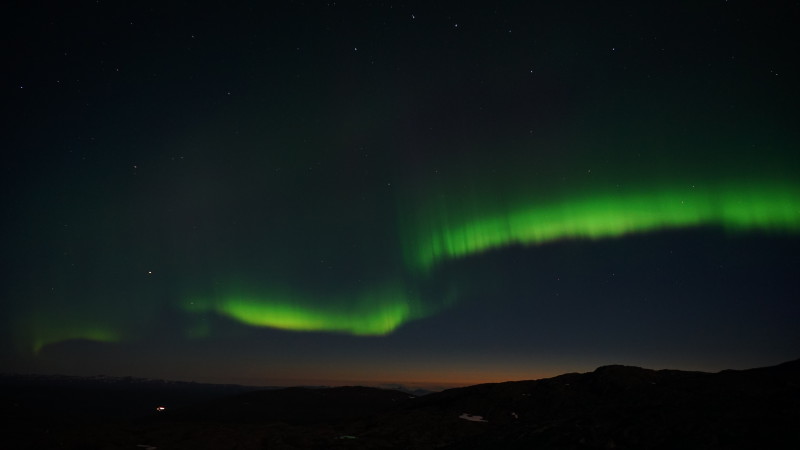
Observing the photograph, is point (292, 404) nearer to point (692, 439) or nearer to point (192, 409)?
point (192, 409)

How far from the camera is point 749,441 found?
30.5 m

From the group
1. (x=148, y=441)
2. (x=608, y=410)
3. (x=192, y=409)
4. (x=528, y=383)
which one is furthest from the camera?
(x=192, y=409)

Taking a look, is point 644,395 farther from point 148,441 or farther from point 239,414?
point 239,414

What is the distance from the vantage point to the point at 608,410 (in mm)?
43594

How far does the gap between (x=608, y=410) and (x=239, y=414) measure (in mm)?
99039

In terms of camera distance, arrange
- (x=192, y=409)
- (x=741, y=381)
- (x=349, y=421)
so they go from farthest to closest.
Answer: (x=192, y=409)
(x=349, y=421)
(x=741, y=381)

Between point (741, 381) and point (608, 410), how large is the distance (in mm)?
19334

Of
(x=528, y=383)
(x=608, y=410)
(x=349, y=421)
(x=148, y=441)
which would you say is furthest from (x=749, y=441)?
(x=148, y=441)

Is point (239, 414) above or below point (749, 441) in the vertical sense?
below

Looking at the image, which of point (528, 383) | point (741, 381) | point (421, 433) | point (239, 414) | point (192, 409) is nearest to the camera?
point (741, 381)

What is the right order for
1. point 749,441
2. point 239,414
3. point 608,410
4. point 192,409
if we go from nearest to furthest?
point 749,441
point 608,410
point 239,414
point 192,409

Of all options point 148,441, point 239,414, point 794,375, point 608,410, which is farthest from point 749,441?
point 239,414

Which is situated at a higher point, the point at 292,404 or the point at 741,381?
the point at 741,381

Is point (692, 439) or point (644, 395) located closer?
point (692, 439)
